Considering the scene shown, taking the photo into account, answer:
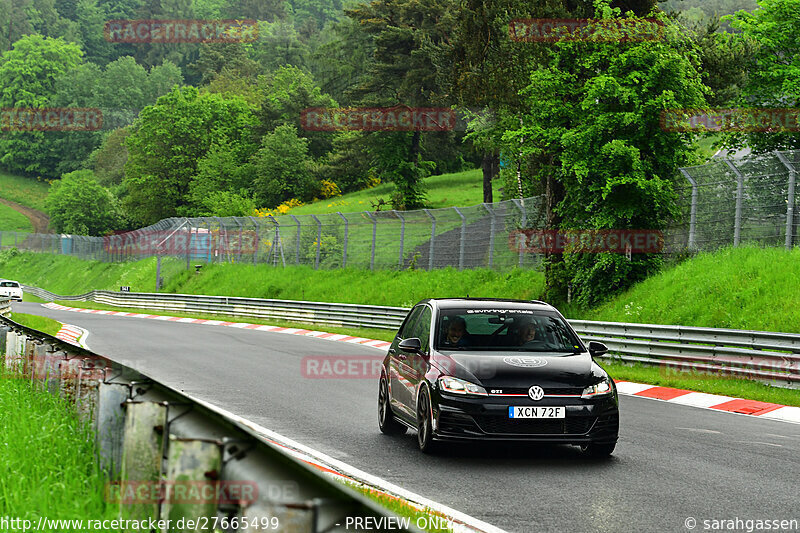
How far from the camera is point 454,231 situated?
3428 centimetres

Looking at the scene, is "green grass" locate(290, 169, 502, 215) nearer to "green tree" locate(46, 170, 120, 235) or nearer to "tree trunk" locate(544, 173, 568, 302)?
"green tree" locate(46, 170, 120, 235)

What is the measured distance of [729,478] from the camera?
26.8 feet

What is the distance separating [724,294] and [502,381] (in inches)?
521

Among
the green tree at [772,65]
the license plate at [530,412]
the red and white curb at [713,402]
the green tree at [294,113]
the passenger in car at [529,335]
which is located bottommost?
the red and white curb at [713,402]

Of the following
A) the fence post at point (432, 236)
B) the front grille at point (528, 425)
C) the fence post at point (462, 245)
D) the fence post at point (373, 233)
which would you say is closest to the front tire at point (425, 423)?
the front grille at point (528, 425)

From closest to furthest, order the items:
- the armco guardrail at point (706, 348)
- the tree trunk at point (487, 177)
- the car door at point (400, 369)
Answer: the car door at point (400, 369) < the armco guardrail at point (706, 348) < the tree trunk at point (487, 177)


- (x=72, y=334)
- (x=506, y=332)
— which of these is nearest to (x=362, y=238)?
(x=72, y=334)

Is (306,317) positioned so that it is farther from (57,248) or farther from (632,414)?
(57,248)

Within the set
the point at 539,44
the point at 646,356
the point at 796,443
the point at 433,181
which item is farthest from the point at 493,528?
the point at 433,181

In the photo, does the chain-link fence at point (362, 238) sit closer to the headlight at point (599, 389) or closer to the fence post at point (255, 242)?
the fence post at point (255, 242)

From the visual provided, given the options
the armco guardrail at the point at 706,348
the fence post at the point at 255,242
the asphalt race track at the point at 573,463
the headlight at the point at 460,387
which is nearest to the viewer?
the asphalt race track at the point at 573,463

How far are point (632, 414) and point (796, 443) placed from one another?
2.66 m

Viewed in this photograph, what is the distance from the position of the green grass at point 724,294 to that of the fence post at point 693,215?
611 millimetres

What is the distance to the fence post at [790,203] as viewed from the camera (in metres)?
20.3
